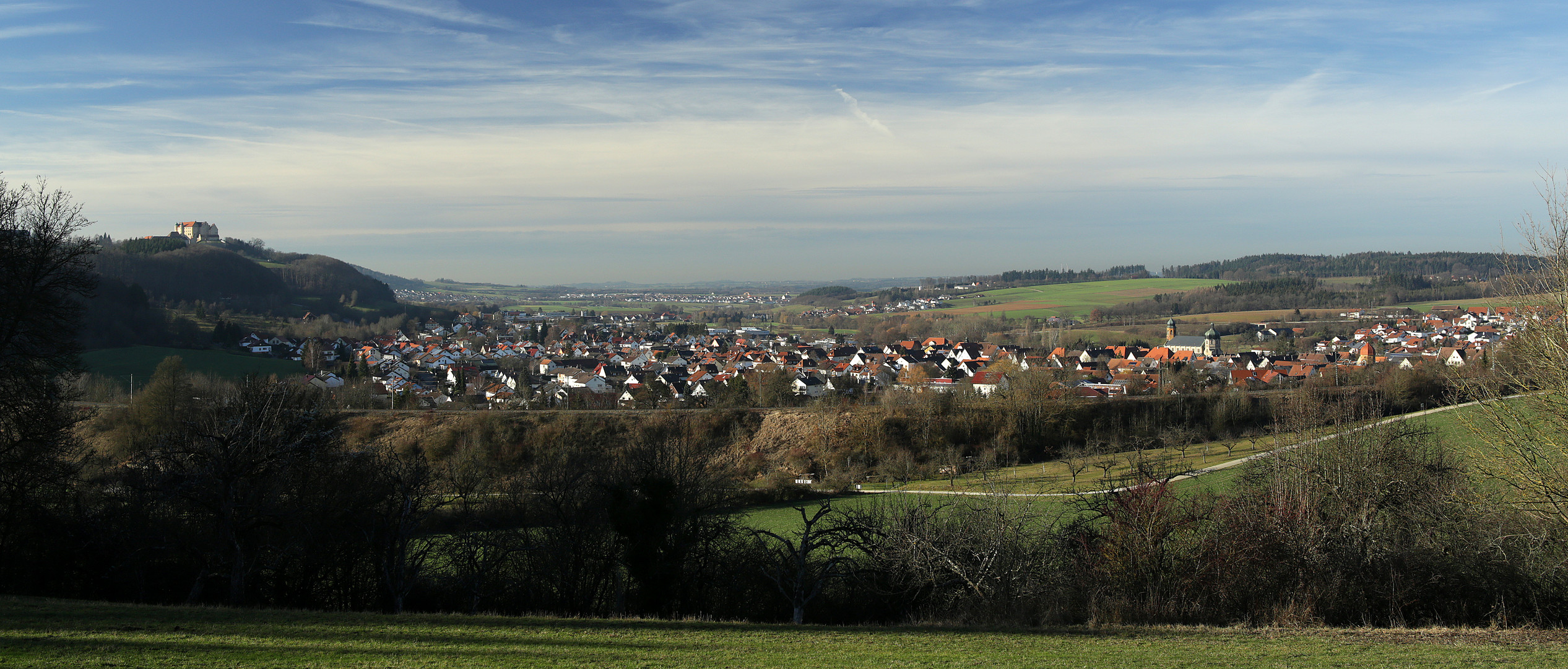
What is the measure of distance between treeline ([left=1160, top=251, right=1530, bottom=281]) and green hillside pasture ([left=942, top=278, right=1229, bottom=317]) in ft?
47.9

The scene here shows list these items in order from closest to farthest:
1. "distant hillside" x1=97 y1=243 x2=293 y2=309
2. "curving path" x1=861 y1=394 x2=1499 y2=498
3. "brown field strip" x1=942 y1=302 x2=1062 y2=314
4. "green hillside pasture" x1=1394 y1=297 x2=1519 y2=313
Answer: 1. "curving path" x1=861 y1=394 x2=1499 y2=498
2. "distant hillside" x1=97 y1=243 x2=293 y2=309
3. "green hillside pasture" x1=1394 y1=297 x2=1519 y2=313
4. "brown field strip" x1=942 y1=302 x2=1062 y2=314

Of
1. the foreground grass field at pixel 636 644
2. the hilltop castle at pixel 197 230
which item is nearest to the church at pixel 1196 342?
the foreground grass field at pixel 636 644

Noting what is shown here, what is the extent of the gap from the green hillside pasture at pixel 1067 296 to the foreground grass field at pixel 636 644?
105604mm

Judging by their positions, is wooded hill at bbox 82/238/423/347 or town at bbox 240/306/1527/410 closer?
town at bbox 240/306/1527/410

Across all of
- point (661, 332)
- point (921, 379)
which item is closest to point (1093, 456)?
point (921, 379)

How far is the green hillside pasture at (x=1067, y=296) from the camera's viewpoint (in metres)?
121

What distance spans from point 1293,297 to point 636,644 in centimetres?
12783

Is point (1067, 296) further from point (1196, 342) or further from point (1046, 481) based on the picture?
point (1046, 481)

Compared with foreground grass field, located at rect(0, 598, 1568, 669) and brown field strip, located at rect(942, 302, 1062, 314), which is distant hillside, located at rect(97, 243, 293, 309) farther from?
brown field strip, located at rect(942, 302, 1062, 314)

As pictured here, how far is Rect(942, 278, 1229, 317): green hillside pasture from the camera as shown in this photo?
121 metres

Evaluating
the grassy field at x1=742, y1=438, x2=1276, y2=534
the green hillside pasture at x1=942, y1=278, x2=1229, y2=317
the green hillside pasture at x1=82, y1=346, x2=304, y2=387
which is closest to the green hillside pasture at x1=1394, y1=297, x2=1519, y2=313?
the green hillside pasture at x1=942, y1=278, x2=1229, y2=317

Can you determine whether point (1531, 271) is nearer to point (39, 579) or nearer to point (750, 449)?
point (39, 579)

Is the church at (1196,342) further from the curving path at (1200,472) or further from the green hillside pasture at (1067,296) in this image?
the curving path at (1200,472)

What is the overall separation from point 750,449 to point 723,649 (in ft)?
101
